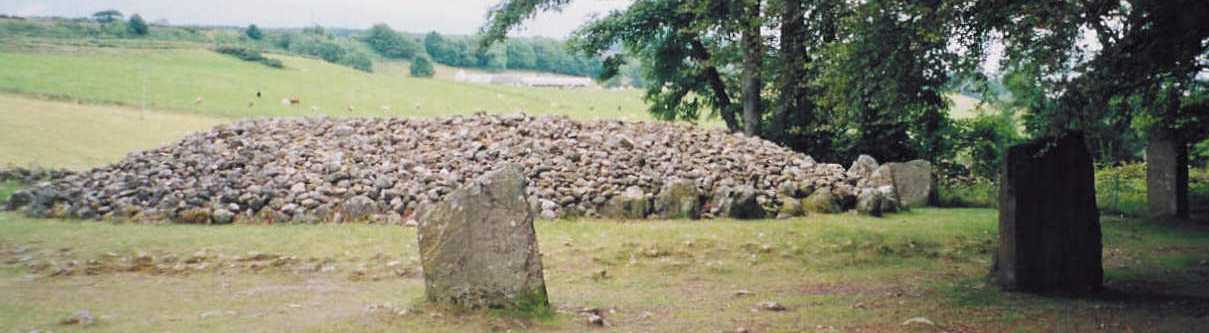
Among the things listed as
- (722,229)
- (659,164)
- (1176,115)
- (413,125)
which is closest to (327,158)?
(413,125)

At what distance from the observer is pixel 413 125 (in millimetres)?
21312

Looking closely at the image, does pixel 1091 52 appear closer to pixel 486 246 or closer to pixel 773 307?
pixel 773 307

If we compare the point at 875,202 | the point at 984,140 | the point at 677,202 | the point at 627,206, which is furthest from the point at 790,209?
the point at 984,140

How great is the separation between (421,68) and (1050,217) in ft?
197

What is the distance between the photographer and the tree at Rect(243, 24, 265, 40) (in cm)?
6960

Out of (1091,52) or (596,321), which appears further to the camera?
(1091,52)

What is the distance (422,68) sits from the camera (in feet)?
218

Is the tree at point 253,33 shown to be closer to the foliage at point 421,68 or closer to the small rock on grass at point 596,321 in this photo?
the foliage at point 421,68

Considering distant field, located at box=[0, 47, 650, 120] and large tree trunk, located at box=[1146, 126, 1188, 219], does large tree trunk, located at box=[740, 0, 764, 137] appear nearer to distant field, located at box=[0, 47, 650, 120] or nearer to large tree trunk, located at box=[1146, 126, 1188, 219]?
large tree trunk, located at box=[1146, 126, 1188, 219]

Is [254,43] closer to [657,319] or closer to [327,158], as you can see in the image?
[327,158]

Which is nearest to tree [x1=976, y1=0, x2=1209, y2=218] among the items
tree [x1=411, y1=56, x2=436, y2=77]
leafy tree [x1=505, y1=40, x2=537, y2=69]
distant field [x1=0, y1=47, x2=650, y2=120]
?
distant field [x1=0, y1=47, x2=650, y2=120]

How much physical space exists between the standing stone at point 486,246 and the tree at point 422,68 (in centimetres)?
5747

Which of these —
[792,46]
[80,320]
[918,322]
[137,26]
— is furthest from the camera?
[137,26]

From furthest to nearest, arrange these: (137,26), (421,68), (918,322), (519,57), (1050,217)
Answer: (421,68)
(519,57)
(137,26)
(1050,217)
(918,322)
